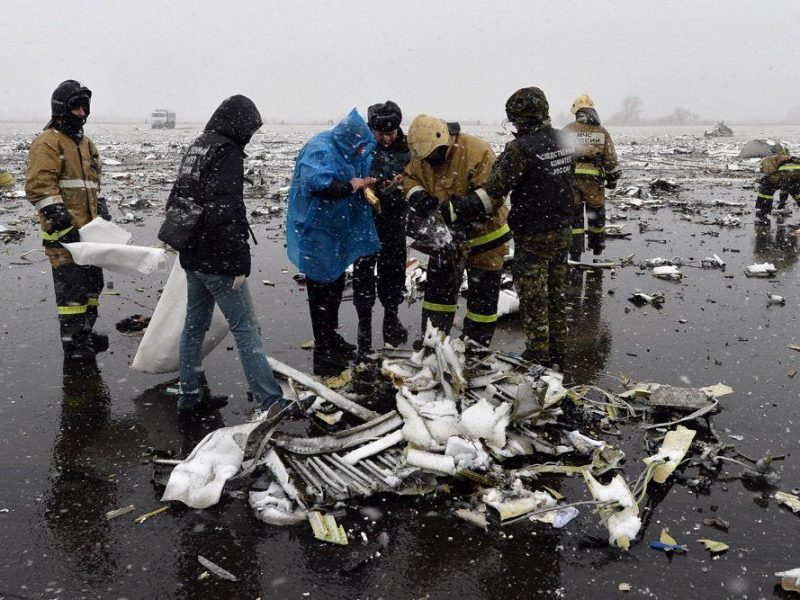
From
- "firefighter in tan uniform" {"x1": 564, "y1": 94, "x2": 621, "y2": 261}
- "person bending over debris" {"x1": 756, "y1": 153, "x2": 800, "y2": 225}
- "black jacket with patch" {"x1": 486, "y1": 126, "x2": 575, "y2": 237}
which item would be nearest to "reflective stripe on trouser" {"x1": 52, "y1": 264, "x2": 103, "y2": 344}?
"black jacket with patch" {"x1": 486, "y1": 126, "x2": 575, "y2": 237}

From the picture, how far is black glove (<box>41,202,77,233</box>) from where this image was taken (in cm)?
426

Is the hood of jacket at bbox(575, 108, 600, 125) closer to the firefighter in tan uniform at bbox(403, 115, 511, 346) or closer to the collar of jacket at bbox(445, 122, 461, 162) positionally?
the firefighter in tan uniform at bbox(403, 115, 511, 346)

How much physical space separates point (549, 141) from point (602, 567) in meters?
2.69

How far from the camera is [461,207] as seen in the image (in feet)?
13.3

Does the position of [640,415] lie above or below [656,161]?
below

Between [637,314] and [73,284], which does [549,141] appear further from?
[73,284]

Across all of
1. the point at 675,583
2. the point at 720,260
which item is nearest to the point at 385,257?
the point at 675,583

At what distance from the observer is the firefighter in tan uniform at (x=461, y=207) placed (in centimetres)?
405

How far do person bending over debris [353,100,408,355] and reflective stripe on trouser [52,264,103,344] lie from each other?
217 cm

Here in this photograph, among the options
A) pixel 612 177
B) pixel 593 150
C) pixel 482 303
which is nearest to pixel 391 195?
pixel 482 303

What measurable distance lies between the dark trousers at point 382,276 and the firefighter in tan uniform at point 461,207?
50 centimetres

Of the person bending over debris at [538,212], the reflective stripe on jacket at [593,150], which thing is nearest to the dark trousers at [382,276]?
the person bending over debris at [538,212]

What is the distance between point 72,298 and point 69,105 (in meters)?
1.47

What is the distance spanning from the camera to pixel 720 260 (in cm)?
752
